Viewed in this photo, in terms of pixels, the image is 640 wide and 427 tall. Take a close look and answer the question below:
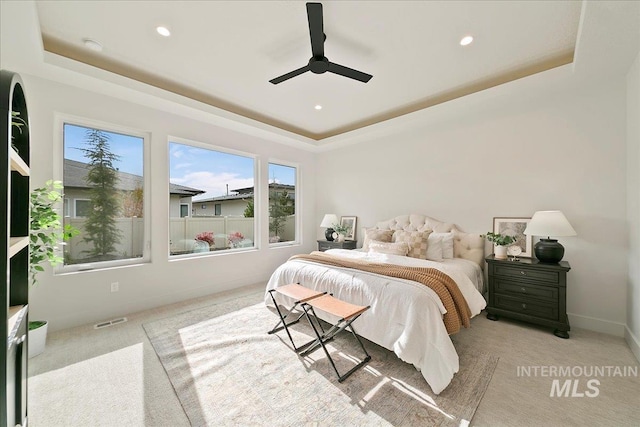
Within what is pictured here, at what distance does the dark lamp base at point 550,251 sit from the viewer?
2787 mm

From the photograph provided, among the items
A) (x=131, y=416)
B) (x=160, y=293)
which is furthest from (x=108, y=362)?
(x=160, y=293)

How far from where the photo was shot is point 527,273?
9.34ft

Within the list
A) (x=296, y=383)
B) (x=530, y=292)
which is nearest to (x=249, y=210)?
(x=296, y=383)

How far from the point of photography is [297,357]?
2283 mm

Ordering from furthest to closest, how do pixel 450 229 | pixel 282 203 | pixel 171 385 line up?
pixel 282 203, pixel 450 229, pixel 171 385

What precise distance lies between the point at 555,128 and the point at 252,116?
423cm

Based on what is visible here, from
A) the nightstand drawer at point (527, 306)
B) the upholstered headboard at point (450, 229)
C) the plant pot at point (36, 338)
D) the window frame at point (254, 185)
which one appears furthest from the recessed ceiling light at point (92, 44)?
the nightstand drawer at point (527, 306)

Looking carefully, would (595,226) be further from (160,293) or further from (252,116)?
(160,293)

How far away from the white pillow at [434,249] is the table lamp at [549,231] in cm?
97

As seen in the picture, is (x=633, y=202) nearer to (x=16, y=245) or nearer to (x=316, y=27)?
(x=316, y=27)

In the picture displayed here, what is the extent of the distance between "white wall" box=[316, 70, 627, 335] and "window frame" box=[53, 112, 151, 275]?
3.82m

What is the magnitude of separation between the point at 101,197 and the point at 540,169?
213 inches

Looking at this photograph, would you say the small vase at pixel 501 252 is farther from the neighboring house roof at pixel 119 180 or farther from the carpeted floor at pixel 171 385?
the neighboring house roof at pixel 119 180

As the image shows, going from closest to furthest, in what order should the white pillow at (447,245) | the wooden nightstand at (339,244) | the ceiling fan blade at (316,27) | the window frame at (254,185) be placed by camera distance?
the ceiling fan blade at (316,27) → the white pillow at (447,245) → the window frame at (254,185) → the wooden nightstand at (339,244)
